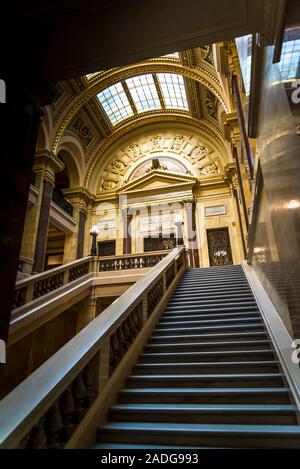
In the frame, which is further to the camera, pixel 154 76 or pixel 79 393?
pixel 154 76

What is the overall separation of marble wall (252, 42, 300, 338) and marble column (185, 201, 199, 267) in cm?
1036

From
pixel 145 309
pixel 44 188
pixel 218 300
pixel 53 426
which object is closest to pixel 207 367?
→ pixel 145 309

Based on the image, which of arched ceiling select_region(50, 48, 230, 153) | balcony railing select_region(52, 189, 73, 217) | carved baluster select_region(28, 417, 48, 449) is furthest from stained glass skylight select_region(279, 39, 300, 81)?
balcony railing select_region(52, 189, 73, 217)

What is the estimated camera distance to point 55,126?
526 inches

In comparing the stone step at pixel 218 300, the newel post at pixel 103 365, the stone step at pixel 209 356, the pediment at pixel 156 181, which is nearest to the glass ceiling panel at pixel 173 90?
the pediment at pixel 156 181

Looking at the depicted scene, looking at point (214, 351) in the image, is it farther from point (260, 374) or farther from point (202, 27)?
point (202, 27)

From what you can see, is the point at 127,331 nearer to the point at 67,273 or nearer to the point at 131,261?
the point at 67,273

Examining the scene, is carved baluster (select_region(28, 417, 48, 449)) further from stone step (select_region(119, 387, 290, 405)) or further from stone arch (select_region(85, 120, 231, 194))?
stone arch (select_region(85, 120, 231, 194))

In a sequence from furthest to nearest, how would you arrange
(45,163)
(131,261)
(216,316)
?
(45,163)
(131,261)
(216,316)

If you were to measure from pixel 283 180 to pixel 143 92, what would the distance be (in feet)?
52.1

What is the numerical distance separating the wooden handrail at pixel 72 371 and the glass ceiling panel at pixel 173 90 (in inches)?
572

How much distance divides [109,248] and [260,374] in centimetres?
1373

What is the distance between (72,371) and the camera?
237 cm
